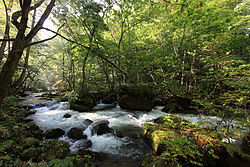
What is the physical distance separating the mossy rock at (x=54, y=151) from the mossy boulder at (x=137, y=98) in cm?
630

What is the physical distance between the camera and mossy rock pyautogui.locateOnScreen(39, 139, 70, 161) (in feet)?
10.8

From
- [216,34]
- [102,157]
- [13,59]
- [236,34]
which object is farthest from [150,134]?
[236,34]

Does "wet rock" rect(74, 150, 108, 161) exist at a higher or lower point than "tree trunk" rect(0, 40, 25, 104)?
lower

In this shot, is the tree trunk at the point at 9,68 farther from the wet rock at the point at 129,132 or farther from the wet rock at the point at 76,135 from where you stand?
the wet rock at the point at 129,132

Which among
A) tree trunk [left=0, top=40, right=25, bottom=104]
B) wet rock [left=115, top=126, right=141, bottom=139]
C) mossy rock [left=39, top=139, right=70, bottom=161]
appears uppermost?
tree trunk [left=0, top=40, right=25, bottom=104]

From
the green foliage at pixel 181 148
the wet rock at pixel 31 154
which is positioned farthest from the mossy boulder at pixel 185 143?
the wet rock at pixel 31 154

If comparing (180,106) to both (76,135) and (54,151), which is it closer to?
(76,135)

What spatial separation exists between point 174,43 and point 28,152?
1057 cm

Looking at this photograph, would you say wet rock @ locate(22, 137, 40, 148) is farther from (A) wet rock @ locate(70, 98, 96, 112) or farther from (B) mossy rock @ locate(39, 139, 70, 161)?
(A) wet rock @ locate(70, 98, 96, 112)

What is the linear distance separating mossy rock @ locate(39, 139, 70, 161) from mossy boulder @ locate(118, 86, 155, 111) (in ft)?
20.7

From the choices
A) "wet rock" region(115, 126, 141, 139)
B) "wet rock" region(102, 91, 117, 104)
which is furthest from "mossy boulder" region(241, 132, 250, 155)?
"wet rock" region(102, 91, 117, 104)

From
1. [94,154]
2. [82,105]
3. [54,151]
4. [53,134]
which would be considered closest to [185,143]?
[94,154]

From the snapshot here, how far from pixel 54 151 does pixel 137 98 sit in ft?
23.1

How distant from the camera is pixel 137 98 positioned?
380 inches
